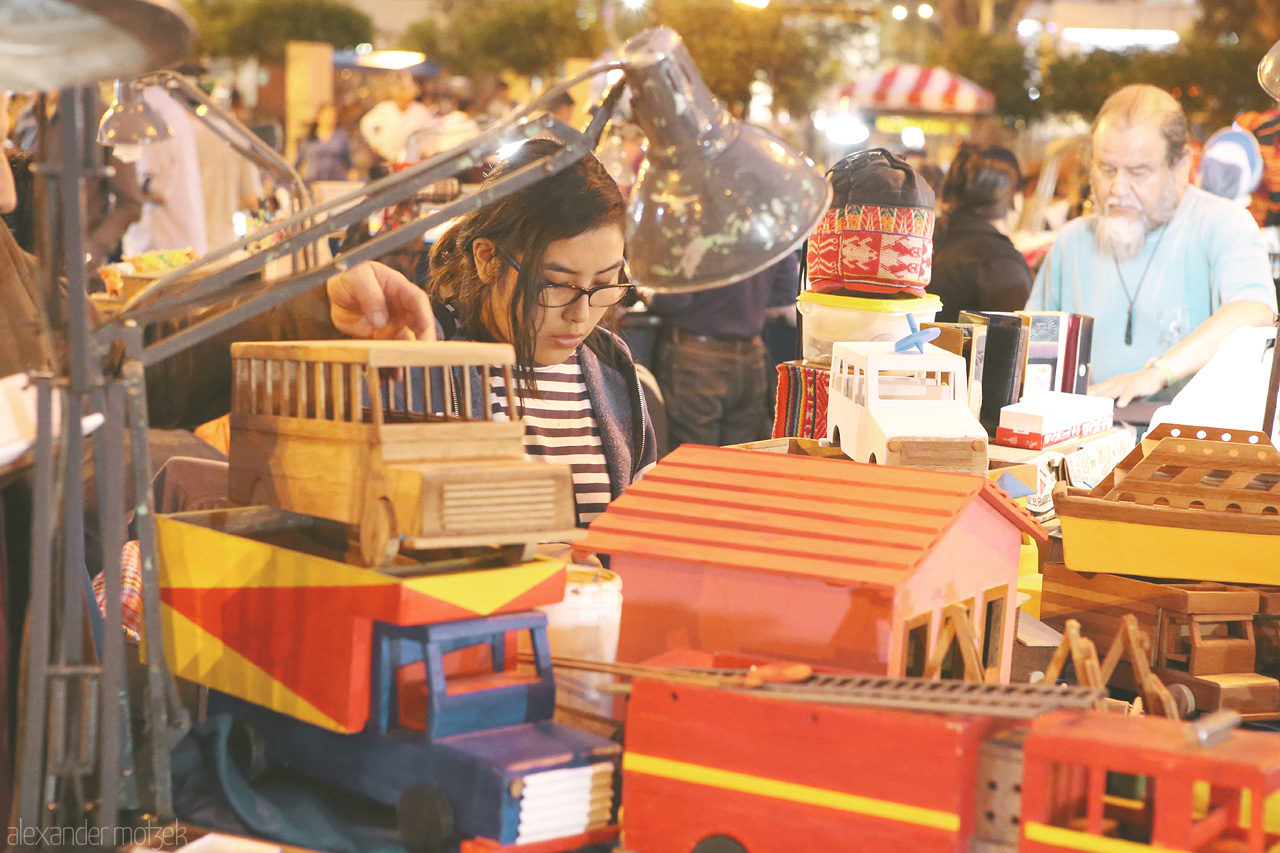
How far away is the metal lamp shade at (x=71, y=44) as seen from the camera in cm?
100

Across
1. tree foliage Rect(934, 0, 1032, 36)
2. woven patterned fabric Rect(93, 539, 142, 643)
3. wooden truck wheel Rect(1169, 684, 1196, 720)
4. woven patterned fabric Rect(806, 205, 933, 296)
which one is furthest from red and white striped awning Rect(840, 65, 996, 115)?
woven patterned fabric Rect(93, 539, 142, 643)

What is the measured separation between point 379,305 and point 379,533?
0.60m

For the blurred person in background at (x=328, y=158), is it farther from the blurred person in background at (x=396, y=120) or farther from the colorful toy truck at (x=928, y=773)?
the colorful toy truck at (x=928, y=773)

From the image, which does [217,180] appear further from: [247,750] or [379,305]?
[247,750]

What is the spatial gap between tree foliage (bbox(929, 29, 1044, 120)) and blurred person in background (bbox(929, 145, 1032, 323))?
1341cm

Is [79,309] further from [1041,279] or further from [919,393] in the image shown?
[1041,279]

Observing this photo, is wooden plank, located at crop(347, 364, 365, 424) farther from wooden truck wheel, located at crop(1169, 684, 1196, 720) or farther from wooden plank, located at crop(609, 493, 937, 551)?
wooden truck wheel, located at crop(1169, 684, 1196, 720)

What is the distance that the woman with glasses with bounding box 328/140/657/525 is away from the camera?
2.25 meters

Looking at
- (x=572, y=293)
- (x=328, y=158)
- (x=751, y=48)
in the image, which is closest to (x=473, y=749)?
(x=572, y=293)

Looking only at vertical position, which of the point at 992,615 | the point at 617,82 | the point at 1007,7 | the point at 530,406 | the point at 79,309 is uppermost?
the point at 1007,7

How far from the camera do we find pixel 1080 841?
1.07 meters

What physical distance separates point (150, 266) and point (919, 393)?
2995mm

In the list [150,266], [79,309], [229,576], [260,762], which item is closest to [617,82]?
[79,309]

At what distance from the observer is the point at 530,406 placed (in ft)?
8.22
